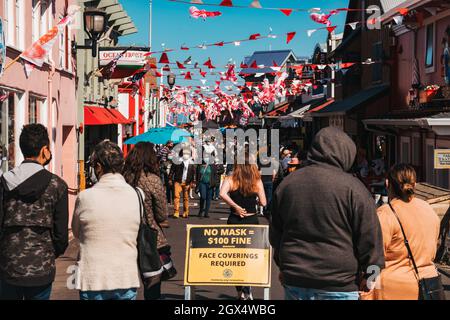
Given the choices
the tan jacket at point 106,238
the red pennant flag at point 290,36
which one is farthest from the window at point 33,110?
the tan jacket at point 106,238

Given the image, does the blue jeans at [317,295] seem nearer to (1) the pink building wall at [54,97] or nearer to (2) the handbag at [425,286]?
(2) the handbag at [425,286]

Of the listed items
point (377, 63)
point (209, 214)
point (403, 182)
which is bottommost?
point (209, 214)

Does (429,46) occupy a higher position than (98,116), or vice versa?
(429,46)

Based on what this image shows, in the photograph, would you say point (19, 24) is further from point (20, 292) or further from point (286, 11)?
point (20, 292)

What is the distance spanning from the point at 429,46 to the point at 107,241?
1738 centimetres

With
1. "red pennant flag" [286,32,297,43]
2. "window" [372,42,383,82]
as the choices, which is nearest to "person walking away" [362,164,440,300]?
"red pennant flag" [286,32,297,43]

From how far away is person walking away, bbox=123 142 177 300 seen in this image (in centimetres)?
775

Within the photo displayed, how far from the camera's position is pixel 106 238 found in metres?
5.62

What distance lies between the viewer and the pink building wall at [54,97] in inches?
603

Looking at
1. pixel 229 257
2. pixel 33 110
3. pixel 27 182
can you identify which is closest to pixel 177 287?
pixel 229 257

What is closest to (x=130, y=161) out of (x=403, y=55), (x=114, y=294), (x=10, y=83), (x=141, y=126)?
(x=114, y=294)

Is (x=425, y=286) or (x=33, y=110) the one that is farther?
(x=33, y=110)

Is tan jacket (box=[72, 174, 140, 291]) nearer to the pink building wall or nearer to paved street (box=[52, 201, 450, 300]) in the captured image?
paved street (box=[52, 201, 450, 300])

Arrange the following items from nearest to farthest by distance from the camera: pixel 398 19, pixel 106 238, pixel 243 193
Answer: pixel 106 238 → pixel 243 193 → pixel 398 19
